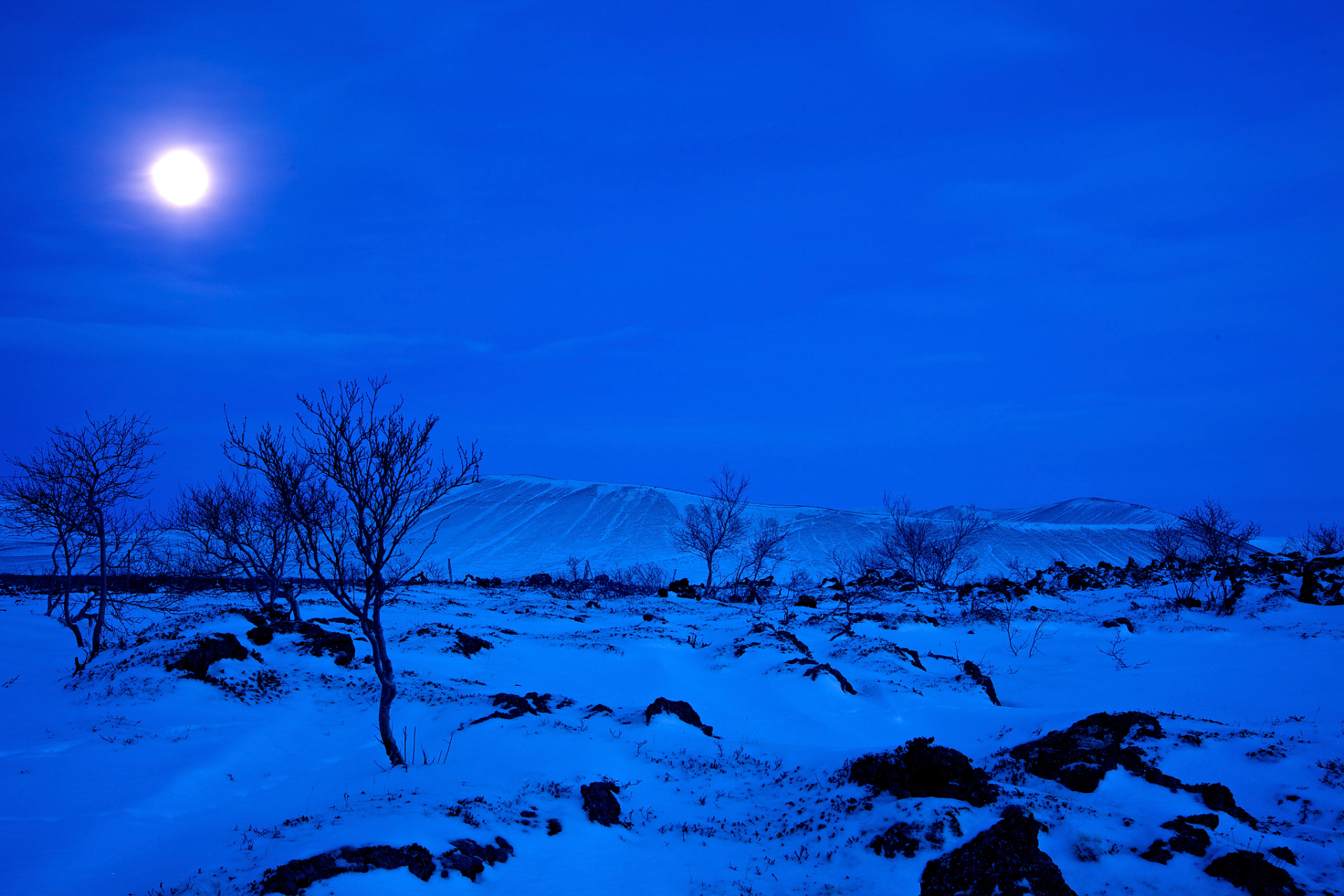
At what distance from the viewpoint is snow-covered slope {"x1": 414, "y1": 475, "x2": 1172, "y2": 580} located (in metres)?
69.8

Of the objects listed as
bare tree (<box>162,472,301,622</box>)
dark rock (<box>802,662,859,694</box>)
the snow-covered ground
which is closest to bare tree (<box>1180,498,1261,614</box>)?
the snow-covered ground

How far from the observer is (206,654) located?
13.5 metres

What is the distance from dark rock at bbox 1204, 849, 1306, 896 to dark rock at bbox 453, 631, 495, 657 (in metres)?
15.9

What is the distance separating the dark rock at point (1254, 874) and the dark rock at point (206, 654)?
1528 centimetres

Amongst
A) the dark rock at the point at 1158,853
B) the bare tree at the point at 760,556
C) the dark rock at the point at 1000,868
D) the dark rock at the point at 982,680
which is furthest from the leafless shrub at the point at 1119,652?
the bare tree at the point at 760,556

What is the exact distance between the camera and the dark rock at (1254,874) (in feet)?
16.2

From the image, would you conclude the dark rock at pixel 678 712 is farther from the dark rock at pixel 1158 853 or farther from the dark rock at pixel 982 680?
the dark rock at pixel 1158 853

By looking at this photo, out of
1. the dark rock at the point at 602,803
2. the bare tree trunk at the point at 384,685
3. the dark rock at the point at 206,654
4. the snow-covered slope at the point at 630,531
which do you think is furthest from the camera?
the snow-covered slope at the point at 630,531

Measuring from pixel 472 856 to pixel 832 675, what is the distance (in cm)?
1019

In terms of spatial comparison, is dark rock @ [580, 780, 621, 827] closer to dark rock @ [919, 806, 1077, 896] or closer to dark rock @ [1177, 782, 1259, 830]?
dark rock @ [919, 806, 1077, 896]

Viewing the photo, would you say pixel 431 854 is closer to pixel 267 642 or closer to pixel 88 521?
pixel 267 642

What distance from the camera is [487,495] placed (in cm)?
10206

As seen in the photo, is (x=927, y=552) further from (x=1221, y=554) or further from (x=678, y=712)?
(x=678, y=712)

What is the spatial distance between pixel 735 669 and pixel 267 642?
1085 centimetres
